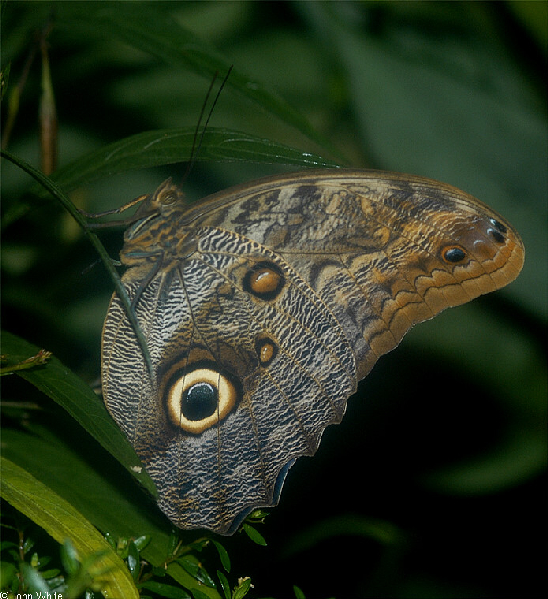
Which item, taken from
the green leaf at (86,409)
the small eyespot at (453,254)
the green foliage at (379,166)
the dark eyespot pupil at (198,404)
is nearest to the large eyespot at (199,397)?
the dark eyespot pupil at (198,404)

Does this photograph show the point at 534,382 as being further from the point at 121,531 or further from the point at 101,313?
the point at 121,531

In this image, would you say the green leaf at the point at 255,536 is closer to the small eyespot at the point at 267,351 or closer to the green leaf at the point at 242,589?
the green leaf at the point at 242,589

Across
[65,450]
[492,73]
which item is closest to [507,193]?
[492,73]

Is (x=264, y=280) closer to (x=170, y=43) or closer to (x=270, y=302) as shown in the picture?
(x=270, y=302)

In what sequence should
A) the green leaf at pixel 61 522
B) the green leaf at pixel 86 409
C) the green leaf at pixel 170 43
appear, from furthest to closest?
the green leaf at pixel 170 43 → the green leaf at pixel 86 409 → the green leaf at pixel 61 522


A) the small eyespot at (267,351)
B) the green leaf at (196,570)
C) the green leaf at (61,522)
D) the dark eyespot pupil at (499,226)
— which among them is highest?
the dark eyespot pupil at (499,226)

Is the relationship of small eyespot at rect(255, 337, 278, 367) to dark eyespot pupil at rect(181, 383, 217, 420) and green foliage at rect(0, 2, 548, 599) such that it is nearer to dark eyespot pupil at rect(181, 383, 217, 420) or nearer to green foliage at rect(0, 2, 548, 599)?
dark eyespot pupil at rect(181, 383, 217, 420)
